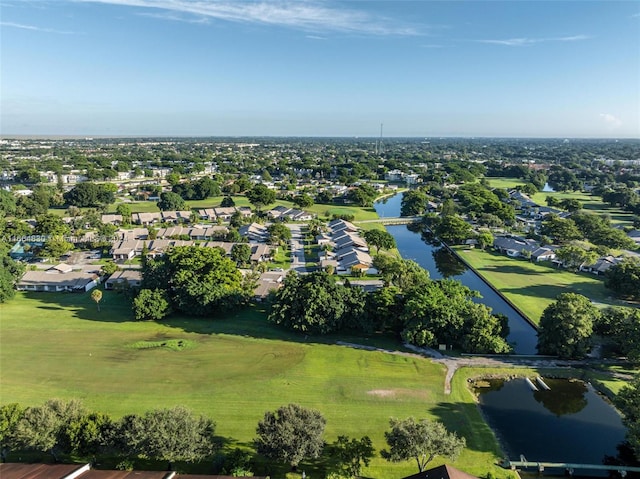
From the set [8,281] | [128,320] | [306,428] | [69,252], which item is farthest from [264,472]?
[69,252]

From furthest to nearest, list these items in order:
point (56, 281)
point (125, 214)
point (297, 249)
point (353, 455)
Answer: point (125, 214)
point (297, 249)
point (56, 281)
point (353, 455)

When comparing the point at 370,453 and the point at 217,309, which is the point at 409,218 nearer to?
the point at 217,309

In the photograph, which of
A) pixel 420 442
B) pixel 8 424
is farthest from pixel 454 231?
pixel 8 424

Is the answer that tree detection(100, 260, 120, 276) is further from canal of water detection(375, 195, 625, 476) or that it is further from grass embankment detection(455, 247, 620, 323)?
grass embankment detection(455, 247, 620, 323)

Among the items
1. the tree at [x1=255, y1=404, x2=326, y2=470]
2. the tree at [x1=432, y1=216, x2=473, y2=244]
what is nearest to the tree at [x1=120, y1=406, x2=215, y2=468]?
the tree at [x1=255, y1=404, x2=326, y2=470]

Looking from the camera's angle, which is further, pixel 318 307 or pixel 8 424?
pixel 318 307

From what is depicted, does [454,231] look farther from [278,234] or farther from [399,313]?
[399,313]
